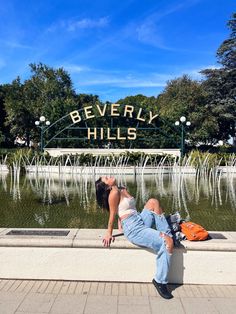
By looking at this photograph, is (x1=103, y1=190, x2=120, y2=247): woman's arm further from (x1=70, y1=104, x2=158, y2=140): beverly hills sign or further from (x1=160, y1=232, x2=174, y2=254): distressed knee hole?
(x1=70, y1=104, x2=158, y2=140): beverly hills sign

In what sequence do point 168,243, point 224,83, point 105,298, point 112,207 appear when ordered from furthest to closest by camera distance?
point 224,83, point 112,207, point 168,243, point 105,298

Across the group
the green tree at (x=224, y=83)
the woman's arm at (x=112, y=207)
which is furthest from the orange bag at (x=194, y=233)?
the green tree at (x=224, y=83)

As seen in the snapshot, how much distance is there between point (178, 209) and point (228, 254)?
5258 mm

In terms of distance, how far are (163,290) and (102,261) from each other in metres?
0.83

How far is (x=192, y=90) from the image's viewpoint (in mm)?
45656

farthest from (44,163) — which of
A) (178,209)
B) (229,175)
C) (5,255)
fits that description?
(5,255)

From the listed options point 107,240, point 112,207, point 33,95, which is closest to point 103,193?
point 112,207

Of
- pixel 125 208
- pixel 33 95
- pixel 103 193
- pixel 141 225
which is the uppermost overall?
pixel 33 95

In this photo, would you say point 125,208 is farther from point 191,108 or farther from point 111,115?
point 191,108

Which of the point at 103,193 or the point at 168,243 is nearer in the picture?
the point at 168,243

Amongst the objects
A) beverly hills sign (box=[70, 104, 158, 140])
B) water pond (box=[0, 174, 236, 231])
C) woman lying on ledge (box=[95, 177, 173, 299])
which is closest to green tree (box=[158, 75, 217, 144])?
beverly hills sign (box=[70, 104, 158, 140])

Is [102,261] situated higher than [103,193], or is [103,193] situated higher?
[103,193]

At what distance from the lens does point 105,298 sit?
4.16 metres

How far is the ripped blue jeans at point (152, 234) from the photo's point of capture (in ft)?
14.6
